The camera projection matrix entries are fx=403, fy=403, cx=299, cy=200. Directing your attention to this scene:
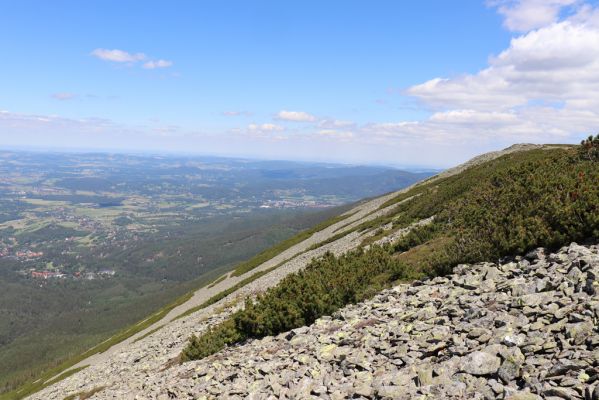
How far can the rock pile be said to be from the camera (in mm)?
9320

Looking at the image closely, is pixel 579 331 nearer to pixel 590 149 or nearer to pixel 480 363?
pixel 480 363

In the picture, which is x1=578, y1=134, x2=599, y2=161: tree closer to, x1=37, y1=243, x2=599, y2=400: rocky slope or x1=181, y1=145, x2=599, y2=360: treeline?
x1=181, y1=145, x2=599, y2=360: treeline

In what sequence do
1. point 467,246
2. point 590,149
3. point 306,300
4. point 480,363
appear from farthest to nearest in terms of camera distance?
point 590,149 < point 306,300 < point 467,246 < point 480,363

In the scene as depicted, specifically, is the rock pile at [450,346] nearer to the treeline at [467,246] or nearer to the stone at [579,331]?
the stone at [579,331]

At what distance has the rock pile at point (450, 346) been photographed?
30.6 feet

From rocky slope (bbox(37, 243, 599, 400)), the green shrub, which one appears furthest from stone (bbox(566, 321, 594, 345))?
the green shrub

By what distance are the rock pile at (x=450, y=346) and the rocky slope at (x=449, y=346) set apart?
31 mm

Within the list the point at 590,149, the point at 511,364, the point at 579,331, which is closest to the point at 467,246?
the point at 579,331

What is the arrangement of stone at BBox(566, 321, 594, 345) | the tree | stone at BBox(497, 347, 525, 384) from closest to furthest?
stone at BBox(497, 347, 525, 384) < stone at BBox(566, 321, 594, 345) < the tree

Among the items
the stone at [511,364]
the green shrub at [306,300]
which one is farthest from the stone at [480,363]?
the green shrub at [306,300]

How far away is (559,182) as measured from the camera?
19.3 meters

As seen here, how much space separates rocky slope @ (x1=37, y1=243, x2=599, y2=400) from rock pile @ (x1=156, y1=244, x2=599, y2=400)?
3cm

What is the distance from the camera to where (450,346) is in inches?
448

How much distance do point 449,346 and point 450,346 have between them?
44 mm
